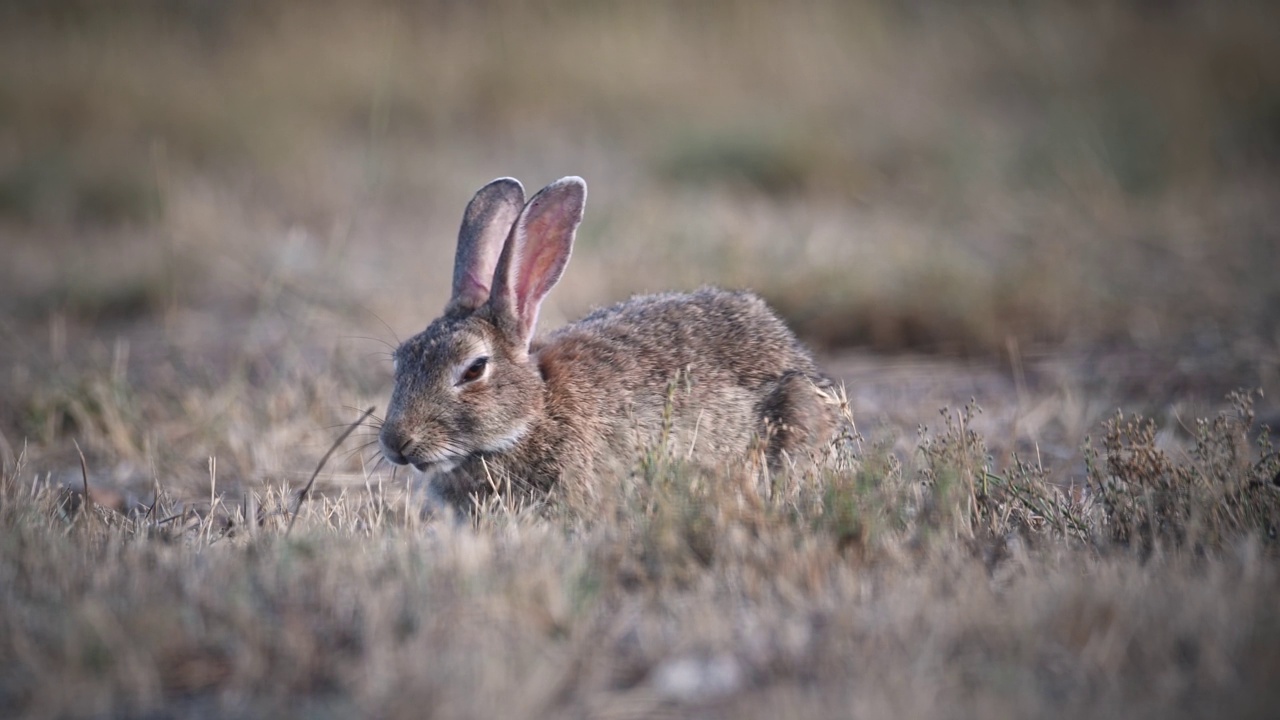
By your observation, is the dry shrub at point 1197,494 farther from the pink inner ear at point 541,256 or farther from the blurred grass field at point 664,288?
Result: the pink inner ear at point 541,256

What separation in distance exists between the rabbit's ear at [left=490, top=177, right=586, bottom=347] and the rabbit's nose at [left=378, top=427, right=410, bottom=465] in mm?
611

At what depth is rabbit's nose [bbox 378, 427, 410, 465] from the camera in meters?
4.06

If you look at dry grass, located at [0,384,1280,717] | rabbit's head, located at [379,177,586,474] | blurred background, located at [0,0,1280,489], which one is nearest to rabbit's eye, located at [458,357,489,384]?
rabbit's head, located at [379,177,586,474]

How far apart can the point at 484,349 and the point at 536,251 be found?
0.41m

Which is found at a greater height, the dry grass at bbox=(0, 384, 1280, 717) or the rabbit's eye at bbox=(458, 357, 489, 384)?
the rabbit's eye at bbox=(458, 357, 489, 384)

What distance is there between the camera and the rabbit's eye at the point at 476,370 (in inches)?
169

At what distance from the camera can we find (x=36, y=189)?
34.0ft

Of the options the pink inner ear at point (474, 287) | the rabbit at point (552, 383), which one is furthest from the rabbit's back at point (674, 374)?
the pink inner ear at point (474, 287)

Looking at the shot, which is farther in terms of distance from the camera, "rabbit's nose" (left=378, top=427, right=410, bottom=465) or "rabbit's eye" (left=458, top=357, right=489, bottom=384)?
"rabbit's eye" (left=458, top=357, right=489, bottom=384)

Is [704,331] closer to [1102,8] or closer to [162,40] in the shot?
[1102,8]

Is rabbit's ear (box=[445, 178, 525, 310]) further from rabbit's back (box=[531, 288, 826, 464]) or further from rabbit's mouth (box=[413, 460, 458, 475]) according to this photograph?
rabbit's mouth (box=[413, 460, 458, 475])

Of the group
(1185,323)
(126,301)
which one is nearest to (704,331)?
(1185,323)

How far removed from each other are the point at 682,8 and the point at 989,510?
38.6 ft

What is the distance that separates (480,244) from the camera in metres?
4.54
